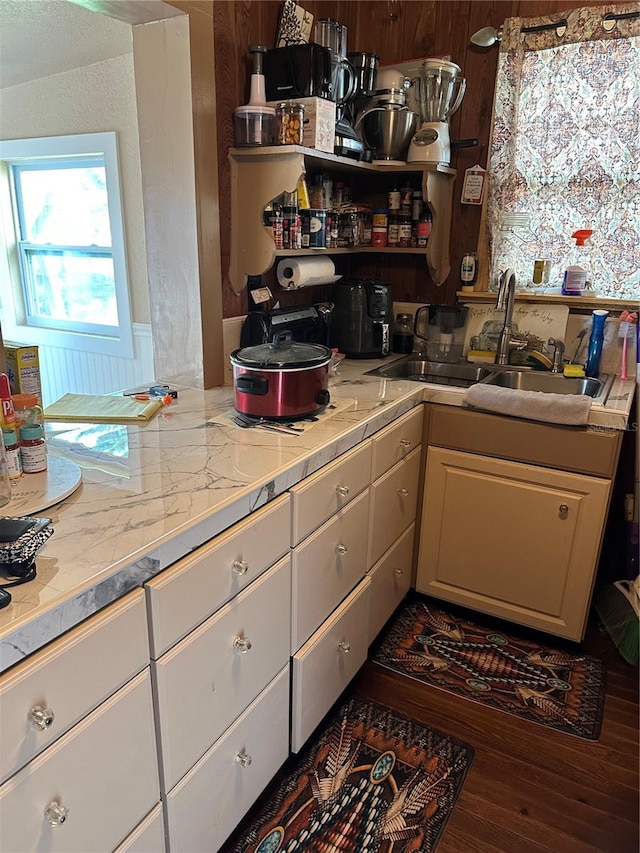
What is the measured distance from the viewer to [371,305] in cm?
234

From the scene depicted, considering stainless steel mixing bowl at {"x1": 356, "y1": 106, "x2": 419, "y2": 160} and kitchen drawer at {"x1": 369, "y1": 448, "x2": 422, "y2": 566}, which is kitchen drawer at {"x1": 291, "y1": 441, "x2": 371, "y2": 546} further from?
stainless steel mixing bowl at {"x1": 356, "y1": 106, "x2": 419, "y2": 160}

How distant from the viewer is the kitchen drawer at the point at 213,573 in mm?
1012

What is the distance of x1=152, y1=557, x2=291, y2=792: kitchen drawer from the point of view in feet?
3.52

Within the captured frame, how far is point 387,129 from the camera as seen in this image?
2230mm

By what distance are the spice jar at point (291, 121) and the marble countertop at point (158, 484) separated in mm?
783

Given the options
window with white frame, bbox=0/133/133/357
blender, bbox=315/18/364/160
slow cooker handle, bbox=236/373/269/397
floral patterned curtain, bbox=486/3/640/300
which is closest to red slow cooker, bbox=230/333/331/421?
slow cooker handle, bbox=236/373/269/397

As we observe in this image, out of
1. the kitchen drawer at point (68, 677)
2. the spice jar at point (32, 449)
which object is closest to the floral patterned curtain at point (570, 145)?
the spice jar at point (32, 449)

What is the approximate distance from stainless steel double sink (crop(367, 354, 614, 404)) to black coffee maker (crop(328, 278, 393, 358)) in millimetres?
122

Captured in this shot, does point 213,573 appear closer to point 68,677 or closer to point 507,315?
point 68,677

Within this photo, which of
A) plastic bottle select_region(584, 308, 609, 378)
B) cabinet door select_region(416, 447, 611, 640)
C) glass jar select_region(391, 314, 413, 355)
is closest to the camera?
cabinet door select_region(416, 447, 611, 640)

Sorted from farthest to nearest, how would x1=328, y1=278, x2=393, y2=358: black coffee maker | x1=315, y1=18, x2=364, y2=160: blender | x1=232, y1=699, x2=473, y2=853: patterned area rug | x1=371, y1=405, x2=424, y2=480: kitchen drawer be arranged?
x1=328, y1=278, x2=393, y2=358: black coffee maker, x1=315, y1=18, x2=364, y2=160: blender, x1=371, y1=405, x2=424, y2=480: kitchen drawer, x1=232, y1=699, x2=473, y2=853: patterned area rug

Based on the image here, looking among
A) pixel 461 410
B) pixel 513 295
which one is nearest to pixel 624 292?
pixel 513 295

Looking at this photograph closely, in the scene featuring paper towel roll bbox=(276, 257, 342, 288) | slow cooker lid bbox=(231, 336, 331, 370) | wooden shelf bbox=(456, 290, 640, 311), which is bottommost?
slow cooker lid bbox=(231, 336, 331, 370)

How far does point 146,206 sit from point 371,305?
91 centimetres
